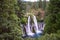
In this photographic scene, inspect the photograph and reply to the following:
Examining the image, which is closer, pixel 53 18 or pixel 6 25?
pixel 6 25

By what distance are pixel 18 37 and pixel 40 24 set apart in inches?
288

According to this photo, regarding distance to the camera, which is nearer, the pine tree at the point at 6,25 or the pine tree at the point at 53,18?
the pine tree at the point at 6,25

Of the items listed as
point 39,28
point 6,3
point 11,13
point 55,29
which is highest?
point 6,3

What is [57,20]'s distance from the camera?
14.7ft

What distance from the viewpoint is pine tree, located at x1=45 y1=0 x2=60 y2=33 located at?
449 cm

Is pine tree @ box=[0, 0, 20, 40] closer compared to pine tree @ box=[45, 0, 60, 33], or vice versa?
pine tree @ box=[0, 0, 20, 40]

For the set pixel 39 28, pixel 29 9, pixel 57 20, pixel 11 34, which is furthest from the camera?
pixel 29 9

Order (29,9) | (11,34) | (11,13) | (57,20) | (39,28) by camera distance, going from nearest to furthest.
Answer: (11,34) < (11,13) < (57,20) < (39,28) < (29,9)

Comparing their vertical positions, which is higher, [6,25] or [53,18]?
[6,25]

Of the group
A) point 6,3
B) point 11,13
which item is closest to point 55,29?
point 11,13

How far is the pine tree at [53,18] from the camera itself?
14.7 feet

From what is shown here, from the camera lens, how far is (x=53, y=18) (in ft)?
15.4

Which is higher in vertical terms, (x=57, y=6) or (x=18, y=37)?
(x=57, y=6)

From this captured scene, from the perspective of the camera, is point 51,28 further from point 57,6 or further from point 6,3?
point 6,3
